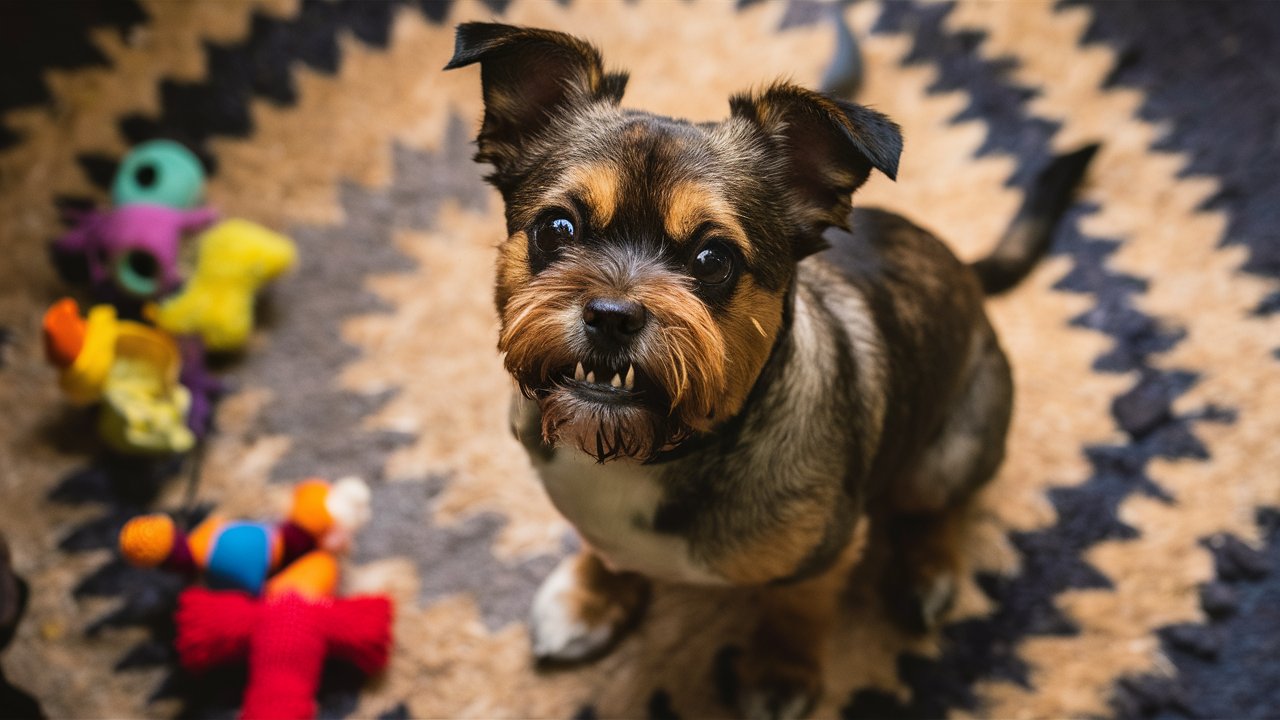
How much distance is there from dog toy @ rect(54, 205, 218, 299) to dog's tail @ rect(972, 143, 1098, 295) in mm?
2258

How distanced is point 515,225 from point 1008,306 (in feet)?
5.99

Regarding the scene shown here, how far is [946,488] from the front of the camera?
2244mm

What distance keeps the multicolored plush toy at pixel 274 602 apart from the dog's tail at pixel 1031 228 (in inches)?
75.0

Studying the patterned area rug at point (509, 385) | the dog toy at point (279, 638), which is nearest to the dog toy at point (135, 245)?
the patterned area rug at point (509, 385)

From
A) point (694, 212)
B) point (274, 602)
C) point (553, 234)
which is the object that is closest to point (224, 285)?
point (274, 602)

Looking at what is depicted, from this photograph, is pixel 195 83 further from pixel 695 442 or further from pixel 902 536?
pixel 902 536

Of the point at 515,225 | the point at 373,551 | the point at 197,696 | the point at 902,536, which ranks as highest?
the point at 515,225

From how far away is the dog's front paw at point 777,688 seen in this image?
2.13 m

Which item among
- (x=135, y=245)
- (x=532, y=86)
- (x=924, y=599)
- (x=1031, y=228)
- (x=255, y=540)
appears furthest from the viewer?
(x=1031, y=228)

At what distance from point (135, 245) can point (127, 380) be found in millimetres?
388

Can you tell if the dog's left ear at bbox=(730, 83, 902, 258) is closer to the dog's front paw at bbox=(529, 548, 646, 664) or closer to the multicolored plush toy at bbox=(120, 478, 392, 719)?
the dog's front paw at bbox=(529, 548, 646, 664)

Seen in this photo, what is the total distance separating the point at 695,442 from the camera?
1.63 metres

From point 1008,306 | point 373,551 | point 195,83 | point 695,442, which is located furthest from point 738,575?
point 195,83

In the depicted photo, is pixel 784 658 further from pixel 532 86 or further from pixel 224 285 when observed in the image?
pixel 224 285
